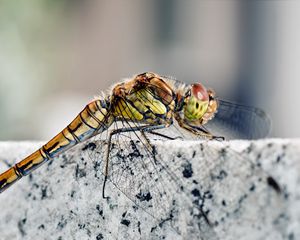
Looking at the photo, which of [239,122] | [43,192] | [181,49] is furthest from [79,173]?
[181,49]

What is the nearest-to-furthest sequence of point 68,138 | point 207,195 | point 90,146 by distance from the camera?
point 207,195 → point 90,146 → point 68,138

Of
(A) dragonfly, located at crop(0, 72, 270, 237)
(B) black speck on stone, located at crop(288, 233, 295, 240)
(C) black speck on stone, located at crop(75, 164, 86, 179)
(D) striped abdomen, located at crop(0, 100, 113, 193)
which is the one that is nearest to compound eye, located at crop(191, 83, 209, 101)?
(A) dragonfly, located at crop(0, 72, 270, 237)

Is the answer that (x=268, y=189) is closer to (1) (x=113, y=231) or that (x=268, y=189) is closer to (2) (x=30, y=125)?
(1) (x=113, y=231)

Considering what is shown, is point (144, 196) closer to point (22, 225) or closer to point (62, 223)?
point (62, 223)

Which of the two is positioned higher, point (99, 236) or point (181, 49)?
point (99, 236)

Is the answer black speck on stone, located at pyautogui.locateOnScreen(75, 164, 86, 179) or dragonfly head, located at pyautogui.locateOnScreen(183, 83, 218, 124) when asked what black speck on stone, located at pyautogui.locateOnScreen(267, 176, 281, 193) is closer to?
black speck on stone, located at pyautogui.locateOnScreen(75, 164, 86, 179)
